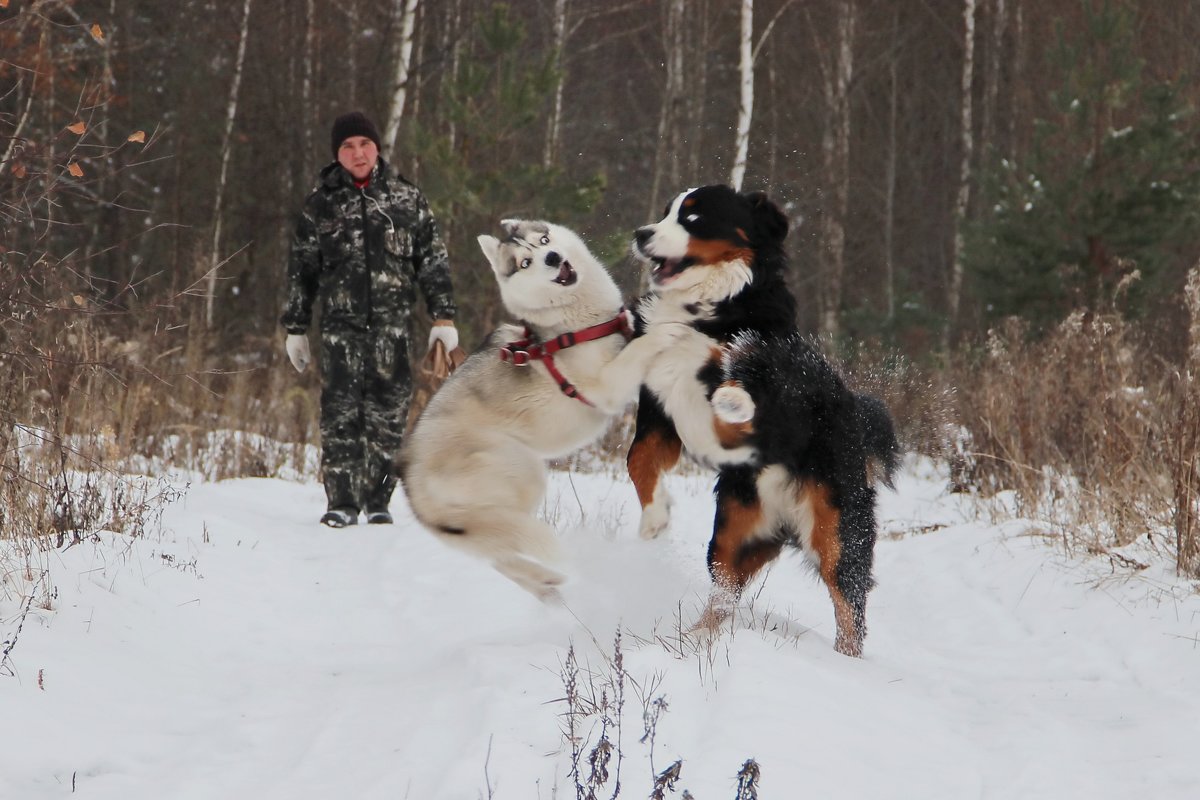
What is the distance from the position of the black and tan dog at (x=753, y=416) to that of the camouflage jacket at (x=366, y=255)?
2.75 m

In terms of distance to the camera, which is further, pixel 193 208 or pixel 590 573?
pixel 193 208

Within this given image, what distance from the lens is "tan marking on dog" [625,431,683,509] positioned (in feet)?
13.6

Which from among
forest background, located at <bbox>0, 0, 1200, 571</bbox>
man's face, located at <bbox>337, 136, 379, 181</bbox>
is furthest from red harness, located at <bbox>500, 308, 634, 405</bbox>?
man's face, located at <bbox>337, 136, 379, 181</bbox>

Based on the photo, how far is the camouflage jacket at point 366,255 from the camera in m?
6.60

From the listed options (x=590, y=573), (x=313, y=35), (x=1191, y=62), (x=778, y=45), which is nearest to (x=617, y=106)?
(x=778, y=45)

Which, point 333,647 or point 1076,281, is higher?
point 1076,281

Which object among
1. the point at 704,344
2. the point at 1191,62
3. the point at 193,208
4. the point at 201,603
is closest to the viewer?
the point at 704,344

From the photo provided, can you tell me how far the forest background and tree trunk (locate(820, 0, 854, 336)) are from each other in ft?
0.23

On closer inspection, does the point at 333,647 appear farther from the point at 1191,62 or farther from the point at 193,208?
the point at 1191,62

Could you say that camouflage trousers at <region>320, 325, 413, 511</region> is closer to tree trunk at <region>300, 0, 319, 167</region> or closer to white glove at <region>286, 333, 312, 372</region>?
white glove at <region>286, 333, 312, 372</region>

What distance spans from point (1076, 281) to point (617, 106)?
13610mm

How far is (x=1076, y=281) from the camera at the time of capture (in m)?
12.3

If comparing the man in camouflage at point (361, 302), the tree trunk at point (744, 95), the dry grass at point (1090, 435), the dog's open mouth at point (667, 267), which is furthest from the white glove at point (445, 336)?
the tree trunk at point (744, 95)

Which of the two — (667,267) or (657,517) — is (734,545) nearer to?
(657,517)
